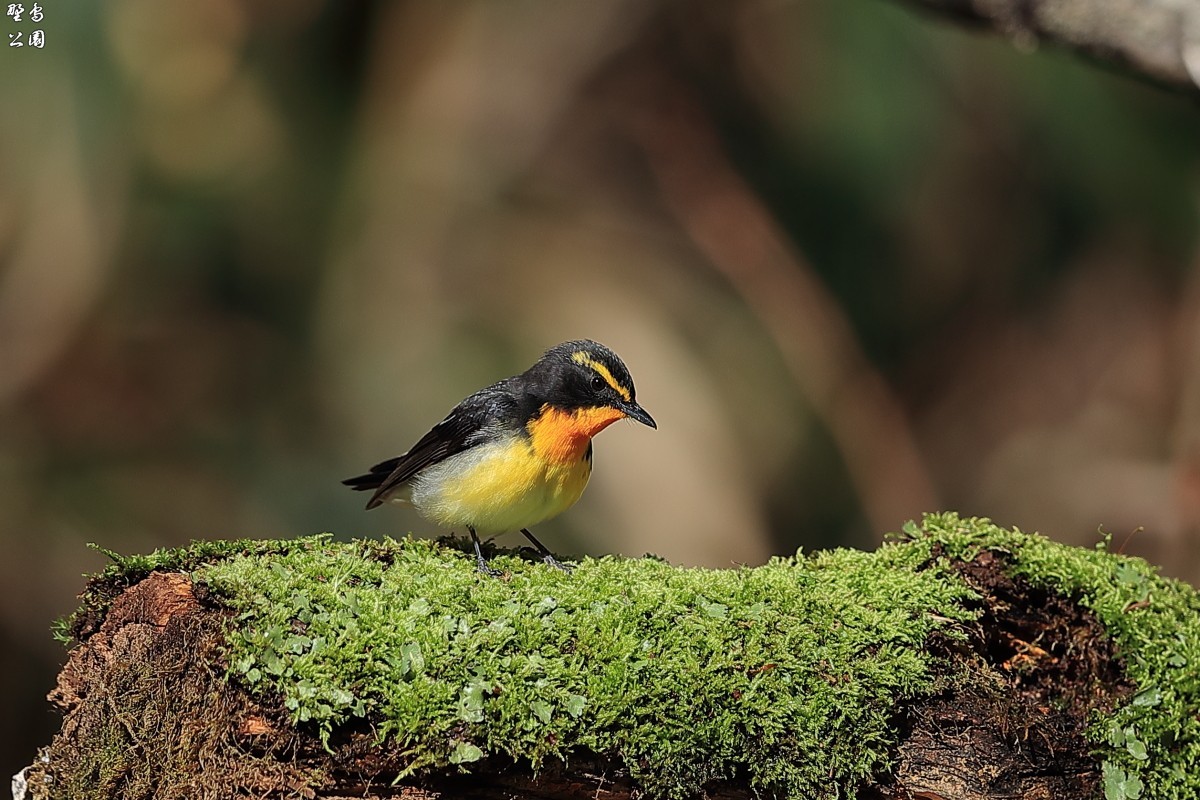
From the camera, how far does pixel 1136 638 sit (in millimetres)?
4152

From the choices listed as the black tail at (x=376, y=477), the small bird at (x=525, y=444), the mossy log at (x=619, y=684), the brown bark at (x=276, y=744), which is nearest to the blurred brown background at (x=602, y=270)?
the black tail at (x=376, y=477)

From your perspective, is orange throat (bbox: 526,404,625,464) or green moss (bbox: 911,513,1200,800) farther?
orange throat (bbox: 526,404,625,464)

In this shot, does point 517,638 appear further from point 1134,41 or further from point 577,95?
point 577,95

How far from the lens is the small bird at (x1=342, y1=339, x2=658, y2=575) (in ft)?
16.6

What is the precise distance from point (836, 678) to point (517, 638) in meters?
1.05

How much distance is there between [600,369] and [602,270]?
4413 millimetres

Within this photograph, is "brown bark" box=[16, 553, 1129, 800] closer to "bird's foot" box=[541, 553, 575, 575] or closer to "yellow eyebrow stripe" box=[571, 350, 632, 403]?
"bird's foot" box=[541, 553, 575, 575]

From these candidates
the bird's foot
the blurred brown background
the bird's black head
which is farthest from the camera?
the blurred brown background

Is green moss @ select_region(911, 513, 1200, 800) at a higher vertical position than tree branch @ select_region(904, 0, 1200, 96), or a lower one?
lower

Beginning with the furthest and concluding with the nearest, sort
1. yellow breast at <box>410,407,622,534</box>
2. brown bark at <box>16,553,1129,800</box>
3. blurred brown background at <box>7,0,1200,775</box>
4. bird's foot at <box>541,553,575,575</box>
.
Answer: blurred brown background at <box>7,0,1200,775</box> < yellow breast at <box>410,407,622,534</box> < bird's foot at <box>541,553,575,575</box> < brown bark at <box>16,553,1129,800</box>

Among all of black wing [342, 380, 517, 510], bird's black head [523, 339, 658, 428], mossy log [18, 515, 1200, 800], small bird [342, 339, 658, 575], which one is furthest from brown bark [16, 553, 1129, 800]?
bird's black head [523, 339, 658, 428]

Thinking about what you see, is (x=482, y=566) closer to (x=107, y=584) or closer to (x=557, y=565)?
(x=557, y=565)

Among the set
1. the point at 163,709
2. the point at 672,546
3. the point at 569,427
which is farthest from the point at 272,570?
the point at 672,546

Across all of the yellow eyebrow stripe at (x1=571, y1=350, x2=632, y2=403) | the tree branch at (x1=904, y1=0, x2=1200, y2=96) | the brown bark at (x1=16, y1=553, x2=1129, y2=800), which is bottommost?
the brown bark at (x1=16, y1=553, x2=1129, y2=800)
